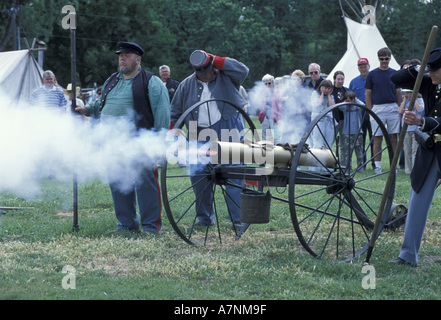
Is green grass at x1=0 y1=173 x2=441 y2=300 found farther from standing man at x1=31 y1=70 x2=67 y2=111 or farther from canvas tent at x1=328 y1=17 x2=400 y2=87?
canvas tent at x1=328 y1=17 x2=400 y2=87

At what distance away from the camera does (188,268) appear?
185 inches

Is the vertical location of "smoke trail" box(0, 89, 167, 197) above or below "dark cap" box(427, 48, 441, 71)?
below

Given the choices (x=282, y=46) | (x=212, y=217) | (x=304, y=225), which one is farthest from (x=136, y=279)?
(x=282, y=46)

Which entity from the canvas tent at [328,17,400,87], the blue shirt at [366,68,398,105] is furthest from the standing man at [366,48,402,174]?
the canvas tent at [328,17,400,87]

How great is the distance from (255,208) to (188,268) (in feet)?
2.65

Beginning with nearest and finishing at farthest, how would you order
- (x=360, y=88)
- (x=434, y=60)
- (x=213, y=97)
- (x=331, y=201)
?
(x=434, y=60), (x=331, y=201), (x=213, y=97), (x=360, y=88)

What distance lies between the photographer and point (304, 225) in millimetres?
6668

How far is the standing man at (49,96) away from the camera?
9.66m

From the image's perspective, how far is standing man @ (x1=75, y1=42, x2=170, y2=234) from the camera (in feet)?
19.9

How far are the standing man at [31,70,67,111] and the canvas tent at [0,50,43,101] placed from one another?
2.41 metres

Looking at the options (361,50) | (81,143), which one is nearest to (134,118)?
(81,143)

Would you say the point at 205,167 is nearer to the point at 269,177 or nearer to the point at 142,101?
the point at 269,177

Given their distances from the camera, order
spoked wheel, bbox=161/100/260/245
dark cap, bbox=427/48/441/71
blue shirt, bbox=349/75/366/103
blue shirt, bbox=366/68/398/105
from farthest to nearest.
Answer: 1. blue shirt, bbox=349/75/366/103
2. blue shirt, bbox=366/68/398/105
3. spoked wheel, bbox=161/100/260/245
4. dark cap, bbox=427/48/441/71
